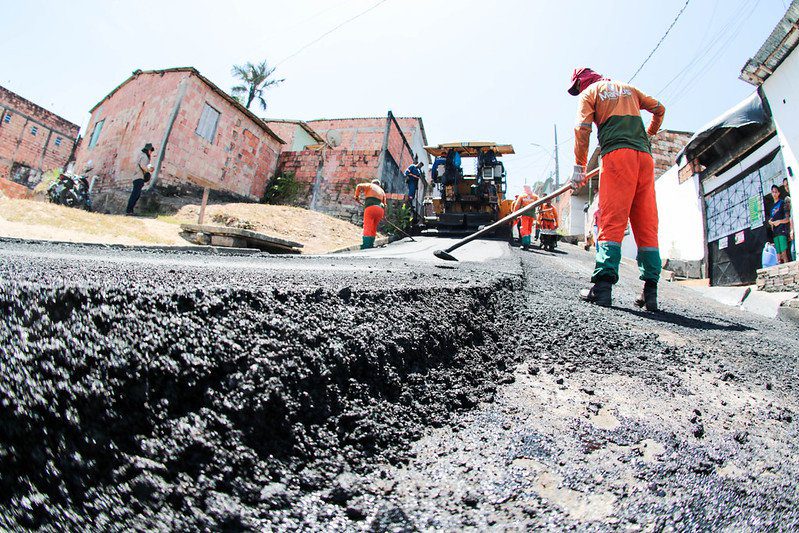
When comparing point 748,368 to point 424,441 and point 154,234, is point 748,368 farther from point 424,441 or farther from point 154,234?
point 154,234

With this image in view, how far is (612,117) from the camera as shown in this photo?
9.09ft

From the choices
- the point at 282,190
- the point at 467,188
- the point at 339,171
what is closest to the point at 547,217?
the point at 467,188

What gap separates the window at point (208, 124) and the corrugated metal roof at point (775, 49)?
13.3m

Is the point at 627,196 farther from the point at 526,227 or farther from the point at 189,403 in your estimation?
the point at 526,227

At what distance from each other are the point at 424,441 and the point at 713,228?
10.9 metres

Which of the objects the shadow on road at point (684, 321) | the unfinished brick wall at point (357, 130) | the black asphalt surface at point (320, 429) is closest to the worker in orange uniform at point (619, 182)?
the shadow on road at point (684, 321)

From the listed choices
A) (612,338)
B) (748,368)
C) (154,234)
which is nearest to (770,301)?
(748,368)

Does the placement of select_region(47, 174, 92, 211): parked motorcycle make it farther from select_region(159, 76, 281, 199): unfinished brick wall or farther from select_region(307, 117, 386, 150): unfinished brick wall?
select_region(307, 117, 386, 150): unfinished brick wall

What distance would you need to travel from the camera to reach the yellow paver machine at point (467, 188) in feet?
34.1

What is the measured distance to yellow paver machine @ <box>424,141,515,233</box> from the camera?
409 inches

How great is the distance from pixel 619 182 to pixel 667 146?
43.8 ft

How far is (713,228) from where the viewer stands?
348 inches

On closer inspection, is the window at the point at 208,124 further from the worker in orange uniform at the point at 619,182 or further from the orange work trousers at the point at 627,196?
the orange work trousers at the point at 627,196

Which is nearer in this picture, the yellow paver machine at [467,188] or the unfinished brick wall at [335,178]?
the yellow paver machine at [467,188]
